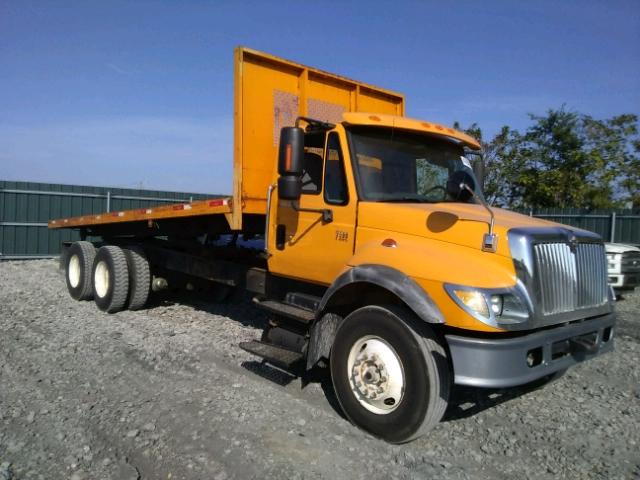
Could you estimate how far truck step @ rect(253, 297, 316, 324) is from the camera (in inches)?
180

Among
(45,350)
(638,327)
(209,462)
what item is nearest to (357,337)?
(209,462)

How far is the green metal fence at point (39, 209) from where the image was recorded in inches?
590

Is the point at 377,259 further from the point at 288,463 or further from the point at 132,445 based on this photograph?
the point at 132,445

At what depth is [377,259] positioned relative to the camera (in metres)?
3.90

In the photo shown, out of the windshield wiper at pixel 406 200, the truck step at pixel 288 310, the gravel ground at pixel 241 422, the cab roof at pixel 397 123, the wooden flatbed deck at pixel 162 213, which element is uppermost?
the cab roof at pixel 397 123

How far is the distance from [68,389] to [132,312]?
335 cm

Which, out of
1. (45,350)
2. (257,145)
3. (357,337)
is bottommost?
(45,350)

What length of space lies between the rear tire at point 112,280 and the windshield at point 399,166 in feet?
15.4

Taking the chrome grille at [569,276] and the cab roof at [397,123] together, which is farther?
the cab roof at [397,123]

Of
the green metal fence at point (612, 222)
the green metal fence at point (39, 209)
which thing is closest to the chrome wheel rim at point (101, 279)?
the green metal fence at point (39, 209)

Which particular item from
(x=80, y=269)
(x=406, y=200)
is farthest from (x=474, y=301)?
(x=80, y=269)

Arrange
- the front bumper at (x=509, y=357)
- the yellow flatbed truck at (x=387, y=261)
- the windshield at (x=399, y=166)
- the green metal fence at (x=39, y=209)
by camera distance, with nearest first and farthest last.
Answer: the front bumper at (x=509, y=357) < the yellow flatbed truck at (x=387, y=261) < the windshield at (x=399, y=166) < the green metal fence at (x=39, y=209)

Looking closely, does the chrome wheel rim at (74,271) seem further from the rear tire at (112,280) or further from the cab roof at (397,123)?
the cab roof at (397,123)

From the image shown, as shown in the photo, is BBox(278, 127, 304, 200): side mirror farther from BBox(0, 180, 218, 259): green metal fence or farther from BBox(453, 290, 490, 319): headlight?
BBox(0, 180, 218, 259): green metal fence
